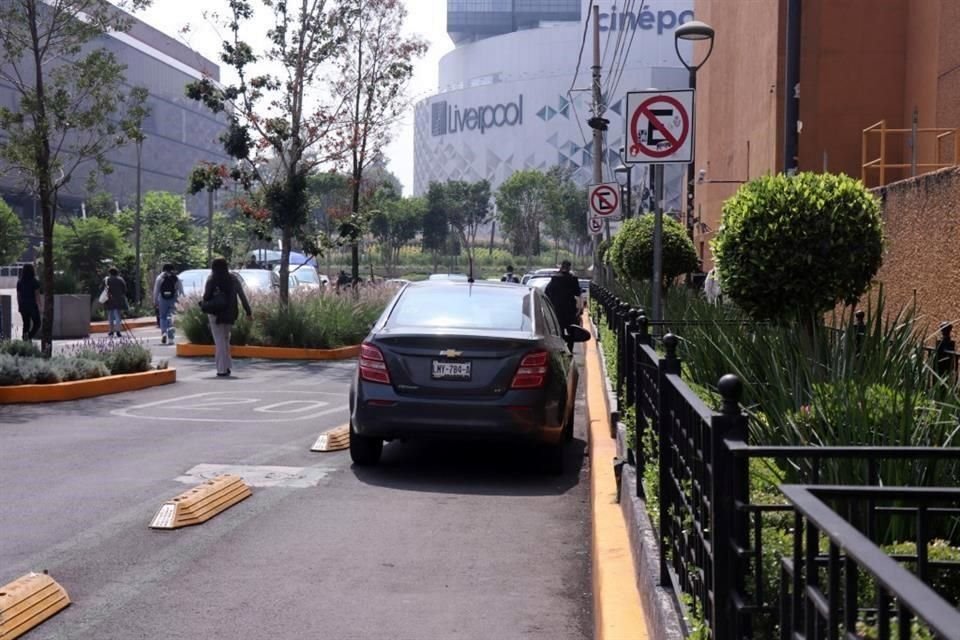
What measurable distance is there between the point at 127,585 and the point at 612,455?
4075mm

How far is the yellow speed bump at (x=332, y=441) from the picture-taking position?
36.3 feet

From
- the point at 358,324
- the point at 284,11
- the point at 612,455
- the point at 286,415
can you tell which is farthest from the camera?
the point at 284,11

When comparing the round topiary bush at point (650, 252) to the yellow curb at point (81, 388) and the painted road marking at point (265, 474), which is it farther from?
the painted road marking at point (265, 474)

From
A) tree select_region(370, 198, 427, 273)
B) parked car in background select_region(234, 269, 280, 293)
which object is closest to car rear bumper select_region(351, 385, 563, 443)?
parked car in background select_region(234, 269, 280, 293)

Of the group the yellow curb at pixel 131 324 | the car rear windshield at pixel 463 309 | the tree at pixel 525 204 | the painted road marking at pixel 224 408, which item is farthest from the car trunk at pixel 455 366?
the tree at pixel 525 204

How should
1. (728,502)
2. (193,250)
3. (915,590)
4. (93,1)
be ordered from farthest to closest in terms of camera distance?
(193,250) < (93,1) < (728,502) < (915,590)

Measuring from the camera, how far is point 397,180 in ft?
602

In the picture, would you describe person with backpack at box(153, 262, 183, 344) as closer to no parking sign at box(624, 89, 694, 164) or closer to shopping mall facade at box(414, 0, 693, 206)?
no parking sign at box(624, 89, 694, 164)

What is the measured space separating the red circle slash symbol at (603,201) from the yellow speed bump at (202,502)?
18414 millimetres

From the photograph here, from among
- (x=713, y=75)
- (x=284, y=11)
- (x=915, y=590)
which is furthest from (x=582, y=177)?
(x=915, y=590)

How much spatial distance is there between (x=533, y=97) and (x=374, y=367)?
4777 inches

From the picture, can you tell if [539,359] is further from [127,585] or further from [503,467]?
[127,585]

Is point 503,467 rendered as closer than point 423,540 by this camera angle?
No

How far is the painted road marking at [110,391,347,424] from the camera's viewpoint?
13291 mm
